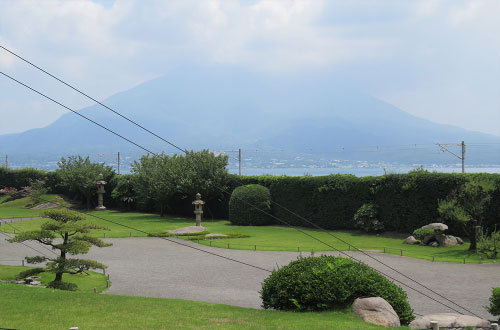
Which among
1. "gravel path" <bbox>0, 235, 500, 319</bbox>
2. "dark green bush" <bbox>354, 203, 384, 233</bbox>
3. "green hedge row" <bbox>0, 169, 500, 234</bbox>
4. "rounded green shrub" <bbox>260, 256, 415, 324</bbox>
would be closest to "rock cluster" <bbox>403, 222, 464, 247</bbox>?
"green hedge row" <bbox>0, 169, 500, 234</bbox>

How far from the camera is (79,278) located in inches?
759

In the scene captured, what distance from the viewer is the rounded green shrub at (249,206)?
3784 centimetres

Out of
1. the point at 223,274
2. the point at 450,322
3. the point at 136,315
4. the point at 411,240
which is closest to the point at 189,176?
the point at 411,240

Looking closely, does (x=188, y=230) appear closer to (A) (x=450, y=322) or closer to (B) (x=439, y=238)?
(B) (x=439, y=238)

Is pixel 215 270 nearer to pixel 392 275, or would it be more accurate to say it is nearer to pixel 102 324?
pixel 392 275

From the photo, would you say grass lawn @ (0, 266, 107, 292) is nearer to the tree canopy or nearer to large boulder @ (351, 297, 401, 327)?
large boulder @ (351, 297, 401, 327)

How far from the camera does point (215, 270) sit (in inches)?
829

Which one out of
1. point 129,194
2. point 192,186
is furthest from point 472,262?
point 129,194

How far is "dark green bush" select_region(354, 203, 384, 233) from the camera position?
3203 centimetres

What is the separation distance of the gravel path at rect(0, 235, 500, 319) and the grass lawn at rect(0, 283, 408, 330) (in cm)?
253

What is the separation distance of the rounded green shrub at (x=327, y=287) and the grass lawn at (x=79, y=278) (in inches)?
302

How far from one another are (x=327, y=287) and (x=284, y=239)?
19610mm

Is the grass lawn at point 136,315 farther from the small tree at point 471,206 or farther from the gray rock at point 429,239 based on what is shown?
the gray rock at point 429,239

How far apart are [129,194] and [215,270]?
30872 mm
